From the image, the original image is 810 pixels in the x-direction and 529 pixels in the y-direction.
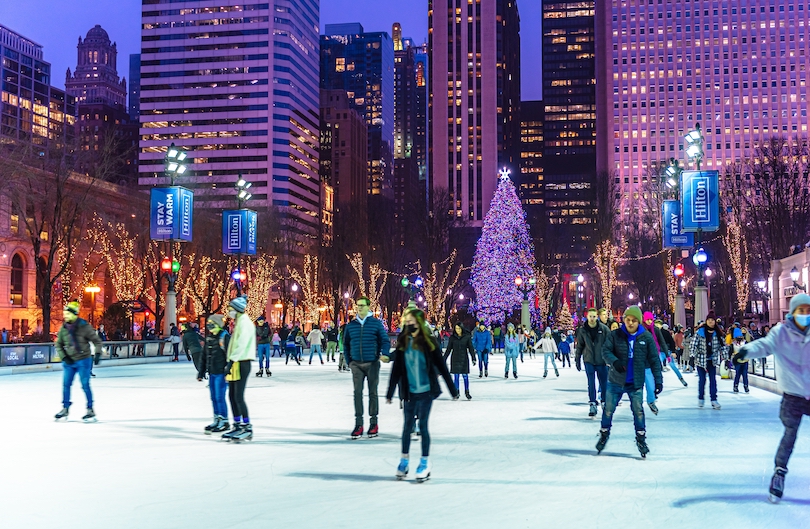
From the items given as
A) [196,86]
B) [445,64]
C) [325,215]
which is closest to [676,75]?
[445,64]

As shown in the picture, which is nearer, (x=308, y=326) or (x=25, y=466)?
(x=25, y=466)

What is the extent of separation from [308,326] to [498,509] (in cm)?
6294

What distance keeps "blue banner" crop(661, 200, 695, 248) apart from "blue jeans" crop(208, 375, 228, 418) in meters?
21.0

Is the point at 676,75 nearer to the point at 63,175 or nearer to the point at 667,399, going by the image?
the point at 63,175

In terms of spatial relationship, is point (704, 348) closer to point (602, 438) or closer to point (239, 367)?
point (602, 438)

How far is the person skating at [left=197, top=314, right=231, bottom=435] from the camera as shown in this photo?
1055 cm

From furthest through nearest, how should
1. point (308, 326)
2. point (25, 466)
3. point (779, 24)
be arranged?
point (779, 24)
point (308, 326)
point (25, 466)

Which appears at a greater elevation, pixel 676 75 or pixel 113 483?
pixel 676 75

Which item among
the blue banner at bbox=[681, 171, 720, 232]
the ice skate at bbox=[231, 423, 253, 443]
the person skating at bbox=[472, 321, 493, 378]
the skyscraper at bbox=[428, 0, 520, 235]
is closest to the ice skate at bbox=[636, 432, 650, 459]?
the ice skate at bbox=[231, 423, 253, 443]

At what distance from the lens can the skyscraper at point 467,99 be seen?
16675cm

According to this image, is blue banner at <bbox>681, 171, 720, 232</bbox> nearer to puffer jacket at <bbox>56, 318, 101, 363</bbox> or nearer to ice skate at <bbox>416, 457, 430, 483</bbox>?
puffer jacket at <bbox>56, 318, 101, 363</bbox>

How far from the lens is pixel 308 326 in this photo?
A: 68812mm

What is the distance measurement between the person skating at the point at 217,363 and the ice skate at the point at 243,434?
2.20 feet

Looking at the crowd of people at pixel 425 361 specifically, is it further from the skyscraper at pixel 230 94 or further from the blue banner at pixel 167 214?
the skyscraper at pixel 230 94
